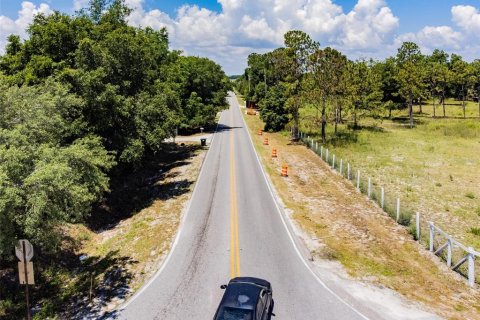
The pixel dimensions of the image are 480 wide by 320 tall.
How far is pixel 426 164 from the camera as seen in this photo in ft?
129

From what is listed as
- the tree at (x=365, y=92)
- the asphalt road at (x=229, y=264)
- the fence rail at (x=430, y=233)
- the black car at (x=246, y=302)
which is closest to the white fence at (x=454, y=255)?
the fence rail at (x=430, y=233)

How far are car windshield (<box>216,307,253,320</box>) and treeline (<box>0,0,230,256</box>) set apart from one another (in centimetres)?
755

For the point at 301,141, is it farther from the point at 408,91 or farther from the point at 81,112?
the point at 81,112

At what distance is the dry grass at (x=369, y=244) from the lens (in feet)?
48.3

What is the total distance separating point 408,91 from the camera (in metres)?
A: 70.7

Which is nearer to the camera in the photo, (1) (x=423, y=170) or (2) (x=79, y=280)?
(2) (x=79, y=280)

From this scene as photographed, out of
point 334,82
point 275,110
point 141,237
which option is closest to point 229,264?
point 141,237

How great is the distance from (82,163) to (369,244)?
14.9 meters

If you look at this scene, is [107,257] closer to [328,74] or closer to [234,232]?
[234,232]

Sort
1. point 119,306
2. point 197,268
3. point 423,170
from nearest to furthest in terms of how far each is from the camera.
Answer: point 119,306, point 197,268, point 423,170

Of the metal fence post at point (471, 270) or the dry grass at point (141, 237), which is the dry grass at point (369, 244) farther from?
the dry grass at point (141, 237)

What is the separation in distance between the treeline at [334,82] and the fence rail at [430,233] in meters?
15.3

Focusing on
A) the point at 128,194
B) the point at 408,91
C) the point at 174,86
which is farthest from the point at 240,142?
the point at 408,91

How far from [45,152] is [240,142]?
39.5 meters
